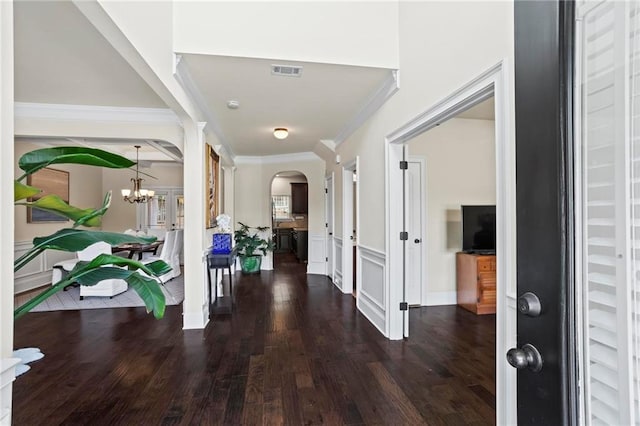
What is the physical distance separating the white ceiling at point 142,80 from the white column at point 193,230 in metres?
0.54

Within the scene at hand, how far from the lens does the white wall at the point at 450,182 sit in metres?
4.29

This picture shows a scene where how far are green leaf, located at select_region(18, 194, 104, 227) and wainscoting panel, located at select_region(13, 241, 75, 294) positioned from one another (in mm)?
5493

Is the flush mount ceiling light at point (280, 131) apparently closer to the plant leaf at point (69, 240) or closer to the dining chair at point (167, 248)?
the dining chair at point (167, 248)

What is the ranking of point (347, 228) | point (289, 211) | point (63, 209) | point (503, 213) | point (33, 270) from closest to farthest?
1. point (63, 209)
2. point (503, 213)
3. point (347, 228)
4. point (33, 270)
5. point (289, 211)

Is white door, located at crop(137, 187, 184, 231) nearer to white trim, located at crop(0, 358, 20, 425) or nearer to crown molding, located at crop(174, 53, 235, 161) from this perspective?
crown molding, located at crop(174, 53, 235, 161)

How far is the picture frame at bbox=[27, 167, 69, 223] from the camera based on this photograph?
539cm

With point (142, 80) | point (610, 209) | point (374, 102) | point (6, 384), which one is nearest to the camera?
point (610, 209)

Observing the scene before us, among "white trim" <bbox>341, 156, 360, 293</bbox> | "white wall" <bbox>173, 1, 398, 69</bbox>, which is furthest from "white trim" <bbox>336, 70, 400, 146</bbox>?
"white trim" <bbox>341, 156, 360, 293</bbox>

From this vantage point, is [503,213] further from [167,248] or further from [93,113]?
[167,248]

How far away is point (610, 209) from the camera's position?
0.68m

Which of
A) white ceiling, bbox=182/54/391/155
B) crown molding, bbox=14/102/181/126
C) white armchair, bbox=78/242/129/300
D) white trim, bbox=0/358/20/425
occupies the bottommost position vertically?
white armchair, bbox=78/242/129/300

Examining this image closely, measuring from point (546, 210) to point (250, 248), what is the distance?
20.7 ft

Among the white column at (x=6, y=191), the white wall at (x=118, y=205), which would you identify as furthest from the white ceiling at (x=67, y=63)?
the white wall at (x=118, y=205)

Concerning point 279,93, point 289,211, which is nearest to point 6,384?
point 279,93
